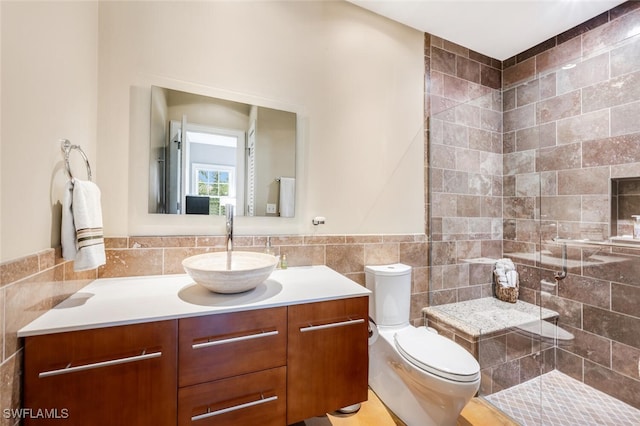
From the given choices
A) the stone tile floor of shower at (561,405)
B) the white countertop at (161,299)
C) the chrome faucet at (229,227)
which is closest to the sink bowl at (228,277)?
the white countertop at (161,299)

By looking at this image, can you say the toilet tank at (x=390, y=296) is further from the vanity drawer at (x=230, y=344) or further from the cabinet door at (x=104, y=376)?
the cabinet door at (x=104, y=376)

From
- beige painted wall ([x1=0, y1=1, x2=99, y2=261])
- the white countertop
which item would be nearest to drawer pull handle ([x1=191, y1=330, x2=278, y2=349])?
the white countertop

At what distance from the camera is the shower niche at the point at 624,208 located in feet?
5.93

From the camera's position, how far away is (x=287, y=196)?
1.76 m

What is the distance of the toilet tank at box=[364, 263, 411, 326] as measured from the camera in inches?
70.7

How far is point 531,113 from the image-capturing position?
238 centimetres

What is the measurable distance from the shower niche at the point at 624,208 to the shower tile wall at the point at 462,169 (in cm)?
74

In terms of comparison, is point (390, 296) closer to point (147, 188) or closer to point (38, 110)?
point (147, 188)

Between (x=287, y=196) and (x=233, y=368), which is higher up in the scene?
(x=287, y=196)

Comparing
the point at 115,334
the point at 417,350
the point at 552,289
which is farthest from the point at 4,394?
the point at 552,289

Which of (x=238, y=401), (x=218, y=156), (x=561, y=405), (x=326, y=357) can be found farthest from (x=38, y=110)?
(x=561, y=405)

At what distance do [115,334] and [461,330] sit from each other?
206 centimetres

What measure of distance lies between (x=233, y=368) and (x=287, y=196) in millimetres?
1034

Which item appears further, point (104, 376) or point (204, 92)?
point (204, 92)
